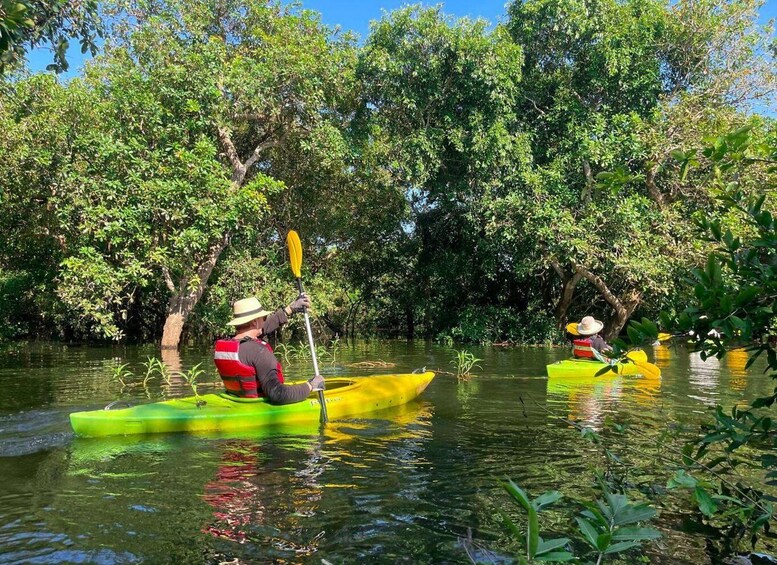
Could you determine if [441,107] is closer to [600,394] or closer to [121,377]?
[600,394]

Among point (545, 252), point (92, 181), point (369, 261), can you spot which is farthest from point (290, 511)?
point (369, 261)

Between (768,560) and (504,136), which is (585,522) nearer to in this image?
(768,560)

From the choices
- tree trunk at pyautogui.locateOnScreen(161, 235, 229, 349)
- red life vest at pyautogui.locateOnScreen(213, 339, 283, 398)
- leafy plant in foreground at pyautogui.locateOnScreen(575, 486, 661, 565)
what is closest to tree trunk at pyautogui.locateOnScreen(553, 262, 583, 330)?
tree trunk at pyautogui.locateOnScreen(161, 235, 229, 349)

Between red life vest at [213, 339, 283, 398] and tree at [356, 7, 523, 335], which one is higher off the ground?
tree at [356, 7, 523, 335]

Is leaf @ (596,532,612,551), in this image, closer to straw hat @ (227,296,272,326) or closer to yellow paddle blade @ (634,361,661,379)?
straw hat @ (227,296,272,326)

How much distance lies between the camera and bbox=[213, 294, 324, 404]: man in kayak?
508 cm

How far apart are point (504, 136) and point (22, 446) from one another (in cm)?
1094

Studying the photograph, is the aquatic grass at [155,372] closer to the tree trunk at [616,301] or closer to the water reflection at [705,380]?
the water reflection at [705,380]

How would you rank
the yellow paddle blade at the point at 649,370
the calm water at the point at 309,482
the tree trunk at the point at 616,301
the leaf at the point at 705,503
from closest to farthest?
the leaf at the point at 705,503
the calm water at the point at 309,482
the yellow paddle blade at the point at 649,370
the tree trunk at the point at 616,301

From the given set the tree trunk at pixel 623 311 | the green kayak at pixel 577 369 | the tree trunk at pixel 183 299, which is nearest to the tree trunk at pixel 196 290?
the tree trunk at pixel 183 299

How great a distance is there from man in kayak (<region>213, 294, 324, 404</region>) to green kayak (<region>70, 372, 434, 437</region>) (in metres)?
0.10

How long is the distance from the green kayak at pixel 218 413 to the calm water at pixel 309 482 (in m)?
0.14

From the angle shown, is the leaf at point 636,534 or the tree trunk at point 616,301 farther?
the tree trunk at point 616,301

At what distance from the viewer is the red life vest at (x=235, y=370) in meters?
5.05
